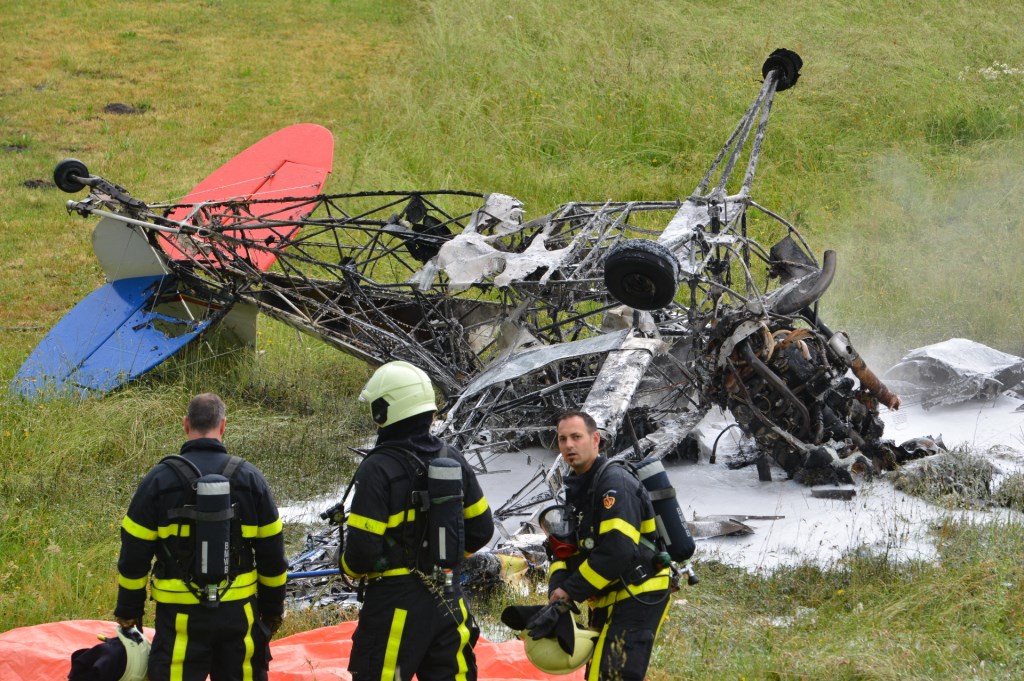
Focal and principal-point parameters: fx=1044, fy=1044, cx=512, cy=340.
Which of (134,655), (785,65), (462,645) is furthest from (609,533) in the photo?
(785,65)

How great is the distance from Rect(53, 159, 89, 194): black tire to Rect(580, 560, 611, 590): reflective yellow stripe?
22.7 ft

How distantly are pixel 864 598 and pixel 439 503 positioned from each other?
322 cm

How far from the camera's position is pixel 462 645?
13.3ft

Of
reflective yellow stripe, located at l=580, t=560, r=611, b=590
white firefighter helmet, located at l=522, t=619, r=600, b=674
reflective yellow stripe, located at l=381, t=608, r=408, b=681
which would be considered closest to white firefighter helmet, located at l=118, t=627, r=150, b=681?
reflective yellow stripe, located at l=381, t=608, r=408, b=681

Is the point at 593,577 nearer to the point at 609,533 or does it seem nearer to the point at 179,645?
the point at 609,533

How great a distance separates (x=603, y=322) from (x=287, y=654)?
3.59m

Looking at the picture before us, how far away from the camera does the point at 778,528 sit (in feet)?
23.9

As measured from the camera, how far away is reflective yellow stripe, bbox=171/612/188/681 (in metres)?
3.94

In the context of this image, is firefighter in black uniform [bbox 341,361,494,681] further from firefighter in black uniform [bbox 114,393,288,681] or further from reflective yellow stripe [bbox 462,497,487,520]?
firefighter in black uniform [bbox 114,393,288,681]

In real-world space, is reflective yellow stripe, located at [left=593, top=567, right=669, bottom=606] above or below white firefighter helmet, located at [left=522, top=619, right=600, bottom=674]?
above

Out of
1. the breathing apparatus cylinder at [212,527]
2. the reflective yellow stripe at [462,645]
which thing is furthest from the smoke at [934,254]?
the breathing apparatus cylinder at [212,527]

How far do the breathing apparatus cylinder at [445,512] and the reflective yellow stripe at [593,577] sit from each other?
48 centimetres

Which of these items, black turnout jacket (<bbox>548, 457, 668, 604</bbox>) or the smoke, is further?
the smoke

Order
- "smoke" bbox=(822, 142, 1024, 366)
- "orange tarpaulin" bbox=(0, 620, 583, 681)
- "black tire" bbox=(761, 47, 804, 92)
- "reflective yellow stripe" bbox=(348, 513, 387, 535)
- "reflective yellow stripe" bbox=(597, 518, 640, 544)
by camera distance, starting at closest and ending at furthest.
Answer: "reflective yellow stripe" bbox=(348, 513, 387, 535)
"reflective yellow stripe" bbox=(597, 518, 640, 544)
"orange tarpaulin" bbox=(0, 620, 583, 681)
"black tire" bbox=(761, 47, 804, 92)
"smoke" bbox=(822, 142, 1024, 366)
